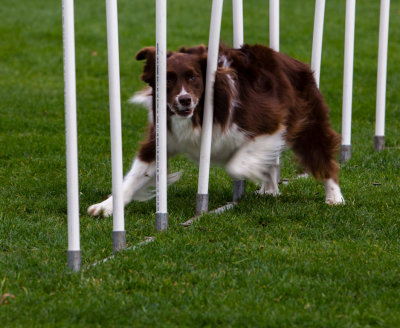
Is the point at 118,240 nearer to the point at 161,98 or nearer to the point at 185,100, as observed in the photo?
the point at 161,98

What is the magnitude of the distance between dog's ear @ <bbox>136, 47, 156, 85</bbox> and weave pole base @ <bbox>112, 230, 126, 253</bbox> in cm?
133

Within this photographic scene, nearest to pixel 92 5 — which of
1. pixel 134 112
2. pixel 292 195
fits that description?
pixel 134 112

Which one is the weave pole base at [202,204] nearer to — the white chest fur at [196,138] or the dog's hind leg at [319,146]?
the white chest fur at [196,138]

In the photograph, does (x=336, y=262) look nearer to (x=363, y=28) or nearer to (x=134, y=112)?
(x=134, y=112)

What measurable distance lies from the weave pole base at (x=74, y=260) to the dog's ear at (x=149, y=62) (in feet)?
5.48

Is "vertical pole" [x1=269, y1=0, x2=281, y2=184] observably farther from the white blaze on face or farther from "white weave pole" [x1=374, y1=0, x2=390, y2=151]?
"white weave pole" [x1=374, y1=0, x2=390, y2=151]

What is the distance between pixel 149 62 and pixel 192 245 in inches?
57.1

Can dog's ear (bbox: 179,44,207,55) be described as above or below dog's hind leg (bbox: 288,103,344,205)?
above

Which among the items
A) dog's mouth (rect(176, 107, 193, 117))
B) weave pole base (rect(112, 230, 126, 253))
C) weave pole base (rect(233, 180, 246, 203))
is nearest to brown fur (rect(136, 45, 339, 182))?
dog's mouth (rect(176, 107, 193, 117))

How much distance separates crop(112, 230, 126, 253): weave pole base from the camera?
4.25m

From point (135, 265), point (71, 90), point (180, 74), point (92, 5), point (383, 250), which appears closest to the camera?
point (71, 90)

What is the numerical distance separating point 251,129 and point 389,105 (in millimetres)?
4797

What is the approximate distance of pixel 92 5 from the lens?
16078mm

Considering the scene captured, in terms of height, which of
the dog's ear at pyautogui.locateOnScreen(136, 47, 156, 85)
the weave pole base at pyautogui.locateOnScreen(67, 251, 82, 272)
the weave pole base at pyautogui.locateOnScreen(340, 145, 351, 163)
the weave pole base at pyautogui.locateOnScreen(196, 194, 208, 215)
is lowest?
the weave pole base at pyautogui.locateOnScreen(340, 145, 351, 163)
